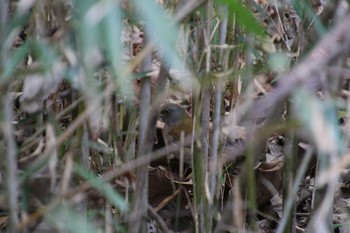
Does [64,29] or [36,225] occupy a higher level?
[64,29]

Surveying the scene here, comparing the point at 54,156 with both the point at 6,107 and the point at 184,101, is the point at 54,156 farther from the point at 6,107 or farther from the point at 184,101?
the point at 184,101

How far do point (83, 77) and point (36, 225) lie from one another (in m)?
→ 0.43

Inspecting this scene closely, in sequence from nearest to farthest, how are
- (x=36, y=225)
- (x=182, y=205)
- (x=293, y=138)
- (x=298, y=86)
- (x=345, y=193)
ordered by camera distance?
(x=298, y=86) < (x=36, y=225) < (x=293, y=138) < (x=182, y=205) < (x=345, y=193)

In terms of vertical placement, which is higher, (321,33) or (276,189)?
(321,33)

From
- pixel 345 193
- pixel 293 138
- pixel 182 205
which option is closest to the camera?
pixel 293 138

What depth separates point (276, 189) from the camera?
161 cm

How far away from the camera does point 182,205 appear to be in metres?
1.58

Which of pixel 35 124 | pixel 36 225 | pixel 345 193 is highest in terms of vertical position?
pixel 35 124

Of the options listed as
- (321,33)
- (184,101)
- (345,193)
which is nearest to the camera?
(321,33)

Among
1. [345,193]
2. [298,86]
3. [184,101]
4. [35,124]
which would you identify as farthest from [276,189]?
[298,86]

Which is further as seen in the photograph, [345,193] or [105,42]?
[345,193]

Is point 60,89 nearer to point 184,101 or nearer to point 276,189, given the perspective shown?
point 184,101

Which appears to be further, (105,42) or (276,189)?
(276,189)

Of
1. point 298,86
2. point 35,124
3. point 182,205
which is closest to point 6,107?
point 298,86
